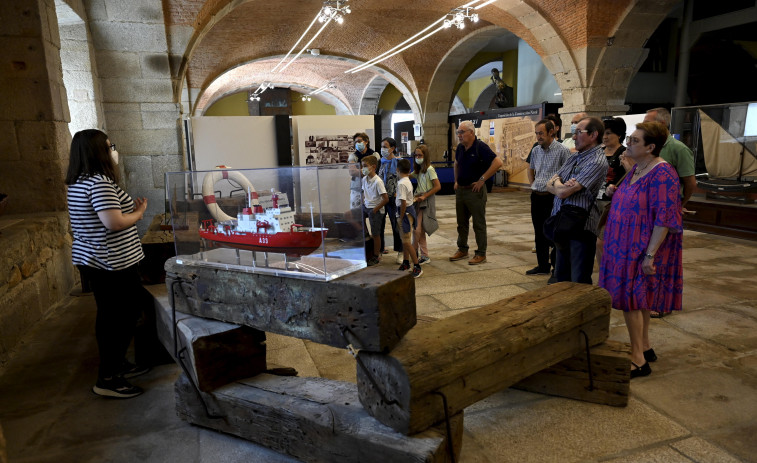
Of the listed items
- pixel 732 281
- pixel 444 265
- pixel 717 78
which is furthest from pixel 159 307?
pixel 717 78

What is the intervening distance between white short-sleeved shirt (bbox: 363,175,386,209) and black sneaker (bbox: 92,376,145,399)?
2742 mm

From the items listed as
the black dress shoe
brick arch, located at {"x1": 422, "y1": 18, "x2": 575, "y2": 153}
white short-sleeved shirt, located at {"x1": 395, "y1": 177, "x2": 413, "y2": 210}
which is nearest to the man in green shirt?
the black dress shoe

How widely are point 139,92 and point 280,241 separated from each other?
6.20 m

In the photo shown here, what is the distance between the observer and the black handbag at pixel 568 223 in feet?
12.0

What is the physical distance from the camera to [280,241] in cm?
212

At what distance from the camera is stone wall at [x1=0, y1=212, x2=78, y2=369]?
142 inches

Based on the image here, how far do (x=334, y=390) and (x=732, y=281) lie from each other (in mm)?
4673

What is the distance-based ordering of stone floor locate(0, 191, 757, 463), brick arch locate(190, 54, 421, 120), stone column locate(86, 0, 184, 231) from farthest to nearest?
brick arch locate(190, 54, 421, 120) → stone column locate(86, 0, 184, 231) → stone floor locate(0, 191, 757, 463)

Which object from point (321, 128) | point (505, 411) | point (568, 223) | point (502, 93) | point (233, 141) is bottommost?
point (505, 411)

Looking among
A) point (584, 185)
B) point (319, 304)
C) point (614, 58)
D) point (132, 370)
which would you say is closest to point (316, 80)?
point (614, 58)

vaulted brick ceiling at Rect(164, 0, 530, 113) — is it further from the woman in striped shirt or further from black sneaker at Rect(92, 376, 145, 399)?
black sneaker at Rect(92, 376, 145, 399)

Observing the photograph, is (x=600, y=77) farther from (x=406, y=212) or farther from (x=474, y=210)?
(x=406, y=212)

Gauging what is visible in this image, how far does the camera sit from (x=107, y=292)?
2.95 meters

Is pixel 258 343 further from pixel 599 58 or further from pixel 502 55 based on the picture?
pixel 502 55
